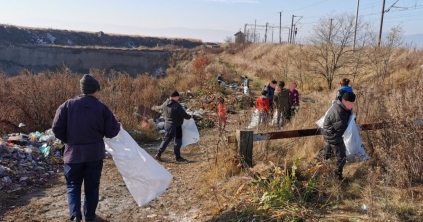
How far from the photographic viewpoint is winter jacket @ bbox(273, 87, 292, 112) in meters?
8.17

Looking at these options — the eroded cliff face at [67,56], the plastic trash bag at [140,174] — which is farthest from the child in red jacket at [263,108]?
the eroded cliff face at [67,56]

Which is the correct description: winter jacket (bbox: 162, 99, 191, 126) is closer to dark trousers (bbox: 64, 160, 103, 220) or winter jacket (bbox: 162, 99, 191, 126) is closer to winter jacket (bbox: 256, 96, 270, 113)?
winter jacket (bbox: 256, 96, 270, 113)

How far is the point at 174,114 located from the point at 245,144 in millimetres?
2244

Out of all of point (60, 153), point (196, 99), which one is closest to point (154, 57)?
point (196, 99)

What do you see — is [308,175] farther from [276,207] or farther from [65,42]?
[65,42]

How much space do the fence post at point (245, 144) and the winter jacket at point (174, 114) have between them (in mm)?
1978

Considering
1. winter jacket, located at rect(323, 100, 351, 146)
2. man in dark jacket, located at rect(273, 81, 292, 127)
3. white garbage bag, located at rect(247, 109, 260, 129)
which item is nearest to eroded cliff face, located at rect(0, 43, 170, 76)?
man in dark jacket, located at rect(273, 81, 292, 127)

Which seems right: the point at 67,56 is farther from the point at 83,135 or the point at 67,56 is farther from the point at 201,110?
the point at 83,135

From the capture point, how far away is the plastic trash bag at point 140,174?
411 centimetres

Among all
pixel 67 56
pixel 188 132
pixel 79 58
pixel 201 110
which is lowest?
pixel 201 110

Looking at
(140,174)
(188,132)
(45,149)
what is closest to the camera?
(140,174)

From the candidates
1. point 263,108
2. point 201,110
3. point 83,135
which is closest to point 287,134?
point 263,108

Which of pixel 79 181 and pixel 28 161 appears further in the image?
pixel 28 161

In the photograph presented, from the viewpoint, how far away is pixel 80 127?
3771 mm
